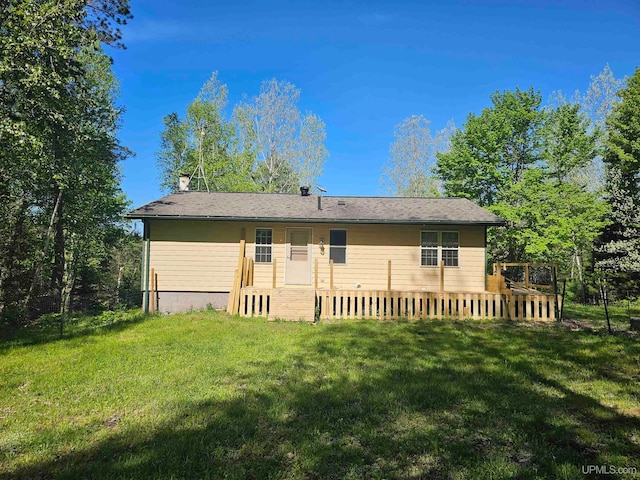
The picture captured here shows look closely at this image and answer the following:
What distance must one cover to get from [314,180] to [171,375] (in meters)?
23.9

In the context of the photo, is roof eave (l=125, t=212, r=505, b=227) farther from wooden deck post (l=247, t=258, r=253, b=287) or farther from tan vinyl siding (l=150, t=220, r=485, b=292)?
wooden deck post (l=247, t=258, r=253, b=287)

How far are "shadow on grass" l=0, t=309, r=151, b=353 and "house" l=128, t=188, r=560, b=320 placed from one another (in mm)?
1202

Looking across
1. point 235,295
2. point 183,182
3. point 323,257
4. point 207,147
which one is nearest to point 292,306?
point 235,295

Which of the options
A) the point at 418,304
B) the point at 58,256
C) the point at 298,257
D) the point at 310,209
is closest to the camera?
the point at 418,304

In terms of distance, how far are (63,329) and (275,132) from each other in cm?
2046

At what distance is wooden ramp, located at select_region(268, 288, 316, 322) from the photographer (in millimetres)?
9297

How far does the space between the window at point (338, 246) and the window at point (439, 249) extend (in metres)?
2.72

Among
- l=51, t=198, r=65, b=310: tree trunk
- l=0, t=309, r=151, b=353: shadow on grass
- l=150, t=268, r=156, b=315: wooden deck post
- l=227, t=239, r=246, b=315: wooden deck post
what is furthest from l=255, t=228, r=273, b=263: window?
l=51, t=198, r=65, b=310: tree trunk

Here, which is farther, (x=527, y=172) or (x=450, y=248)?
(x=527, y=172)

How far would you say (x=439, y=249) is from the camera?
456 inches

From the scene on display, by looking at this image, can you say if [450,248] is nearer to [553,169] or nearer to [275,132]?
[553,169]

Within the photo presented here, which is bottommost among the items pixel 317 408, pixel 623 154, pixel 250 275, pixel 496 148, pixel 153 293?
pixel 317 408

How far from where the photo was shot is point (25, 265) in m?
10.7

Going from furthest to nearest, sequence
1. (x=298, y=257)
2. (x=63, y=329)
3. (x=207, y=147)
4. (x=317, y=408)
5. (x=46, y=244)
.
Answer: (x=207, y=147) < (x=46, y=244) < (x=298, y=257) < (x=63, y=329) < (x=317, y=408)
